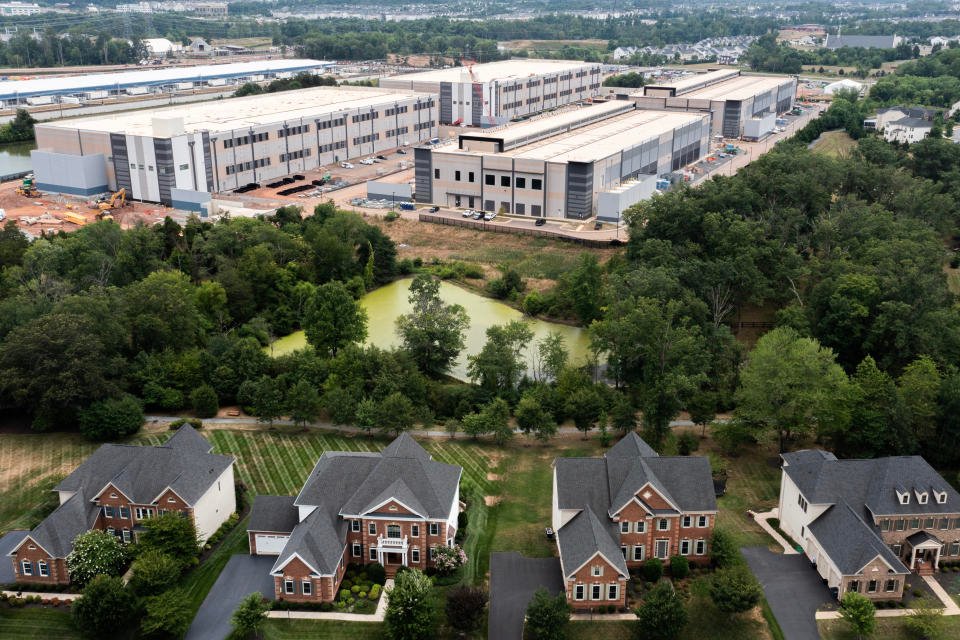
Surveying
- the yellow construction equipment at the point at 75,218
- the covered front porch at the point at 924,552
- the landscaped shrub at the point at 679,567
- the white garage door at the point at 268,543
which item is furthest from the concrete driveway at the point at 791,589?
the yellow construction equipment at the point at 75,218

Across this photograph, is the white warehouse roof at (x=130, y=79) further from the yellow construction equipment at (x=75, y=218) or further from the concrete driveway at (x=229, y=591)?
the concrete driveway at (x=229, y=591)

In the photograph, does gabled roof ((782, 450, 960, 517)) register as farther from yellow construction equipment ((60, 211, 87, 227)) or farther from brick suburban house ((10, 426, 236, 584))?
yellow construction equipment ((60, 211, 87, 227))

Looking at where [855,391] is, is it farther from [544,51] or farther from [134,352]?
[544,51]

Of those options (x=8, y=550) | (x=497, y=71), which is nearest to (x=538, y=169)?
(x=8, y=550)

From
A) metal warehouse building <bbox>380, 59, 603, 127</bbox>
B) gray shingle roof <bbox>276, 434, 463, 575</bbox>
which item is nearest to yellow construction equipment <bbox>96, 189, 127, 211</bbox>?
metal warehouse building <bbox>380, 59, 603, 127</bbox>

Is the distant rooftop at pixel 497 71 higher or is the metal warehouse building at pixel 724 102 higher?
the distant rooftop at pixel 497 71
